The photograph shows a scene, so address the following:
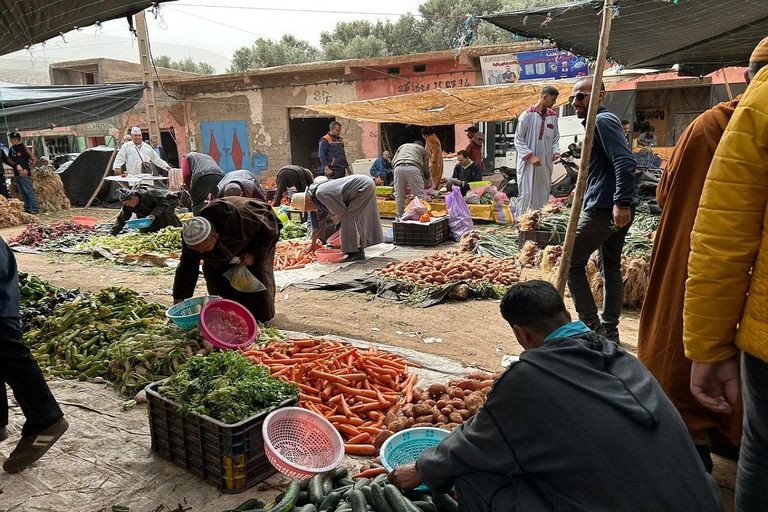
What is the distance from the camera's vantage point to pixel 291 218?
10.7 metres

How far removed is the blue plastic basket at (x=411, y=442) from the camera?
9.04 ft

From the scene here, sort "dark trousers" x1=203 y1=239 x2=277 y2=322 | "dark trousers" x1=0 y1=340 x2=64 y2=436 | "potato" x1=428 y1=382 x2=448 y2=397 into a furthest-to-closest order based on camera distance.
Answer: "dark trousers" x1=203 y1=239 x2=277 y2=322 < "potato" x1=428 y1=382 x2=448 y2=397 < "dark trousers" x1=0 y1=340 x2=64 y2=436

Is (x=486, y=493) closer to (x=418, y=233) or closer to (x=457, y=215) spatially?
(x=418, y=233)

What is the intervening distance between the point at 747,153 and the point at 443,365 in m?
2.91

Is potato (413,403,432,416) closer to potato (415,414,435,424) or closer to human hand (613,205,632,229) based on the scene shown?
potato (415,414,435,424)

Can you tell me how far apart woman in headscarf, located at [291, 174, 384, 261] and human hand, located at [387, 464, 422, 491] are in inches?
229

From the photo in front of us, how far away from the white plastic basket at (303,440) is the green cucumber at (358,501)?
30 centimetres

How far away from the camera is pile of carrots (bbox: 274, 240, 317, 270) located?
26.2 ft

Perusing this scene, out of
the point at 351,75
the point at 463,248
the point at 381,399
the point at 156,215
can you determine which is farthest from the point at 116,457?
the point at 351,75

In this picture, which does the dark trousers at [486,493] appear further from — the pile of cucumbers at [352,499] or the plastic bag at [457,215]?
the plastic bag at [457,215]

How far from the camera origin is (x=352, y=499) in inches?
91.7

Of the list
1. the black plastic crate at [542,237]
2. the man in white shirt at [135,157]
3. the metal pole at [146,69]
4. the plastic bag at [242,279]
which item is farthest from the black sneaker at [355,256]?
the man in white shirt at [135,157]

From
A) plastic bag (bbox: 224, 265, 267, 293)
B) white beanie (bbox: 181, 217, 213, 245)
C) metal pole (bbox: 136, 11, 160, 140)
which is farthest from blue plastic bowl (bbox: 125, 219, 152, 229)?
white beanie (bbox: 181, 217, 213, 245)

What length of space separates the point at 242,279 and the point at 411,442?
249 cm
